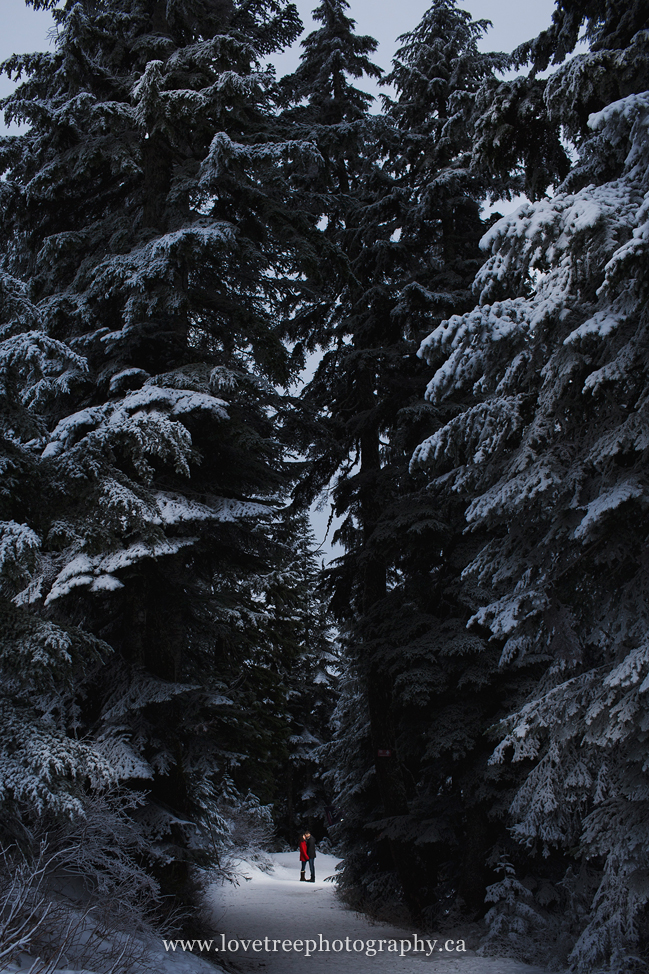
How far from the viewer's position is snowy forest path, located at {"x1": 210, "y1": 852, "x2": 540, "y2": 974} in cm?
888

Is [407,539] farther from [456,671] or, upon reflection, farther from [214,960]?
[214,960]

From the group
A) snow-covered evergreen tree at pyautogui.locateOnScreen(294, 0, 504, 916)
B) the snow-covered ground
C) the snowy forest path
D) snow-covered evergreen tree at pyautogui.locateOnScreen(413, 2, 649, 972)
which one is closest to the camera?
snow-covered evergreen tree at pyautogui.locateOnScreen(413, 2, 649, 972)

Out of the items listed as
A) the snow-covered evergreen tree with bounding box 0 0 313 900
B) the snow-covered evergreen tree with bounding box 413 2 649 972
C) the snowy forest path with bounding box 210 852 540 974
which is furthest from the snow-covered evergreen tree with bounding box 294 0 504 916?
the snow-covered evergreen tree with bounding box 413 2 649 972

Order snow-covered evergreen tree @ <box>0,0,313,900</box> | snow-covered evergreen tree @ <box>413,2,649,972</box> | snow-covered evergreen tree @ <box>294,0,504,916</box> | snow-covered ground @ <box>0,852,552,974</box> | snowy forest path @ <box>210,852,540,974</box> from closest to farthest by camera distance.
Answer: snow-covered evergreen tree @ <box>413,2,649,972</box>, snow-covered ground @ <box>0,852,552,974</box>, snow-covered evergreen tree @ <box>0,0,313,900</box>, snowy forest path @ <box>210,852,540,974</box>, snow-covered evergreen tree @ <box>294,0,504,916</box>

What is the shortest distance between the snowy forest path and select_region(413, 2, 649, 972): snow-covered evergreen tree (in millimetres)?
3353

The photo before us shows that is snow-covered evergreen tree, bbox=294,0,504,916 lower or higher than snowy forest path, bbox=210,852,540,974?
higher

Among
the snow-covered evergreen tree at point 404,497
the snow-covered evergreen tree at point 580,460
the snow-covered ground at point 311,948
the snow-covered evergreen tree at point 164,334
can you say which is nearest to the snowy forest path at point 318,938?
the snow-covered ground at point 311,948

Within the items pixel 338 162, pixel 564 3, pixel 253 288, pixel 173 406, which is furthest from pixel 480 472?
pixel 338 162

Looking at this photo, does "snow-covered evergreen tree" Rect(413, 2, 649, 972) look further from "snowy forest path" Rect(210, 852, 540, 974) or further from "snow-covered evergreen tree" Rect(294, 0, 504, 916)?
"snow-covered evergreen tree" Rect(294, 0, 504, 916)

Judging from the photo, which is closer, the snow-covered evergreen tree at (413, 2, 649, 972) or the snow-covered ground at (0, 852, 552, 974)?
the snow-covered evergreen tree at (413, 2, 649, 972)

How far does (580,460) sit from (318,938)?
29.4ft

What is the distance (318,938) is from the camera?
35.2 ft

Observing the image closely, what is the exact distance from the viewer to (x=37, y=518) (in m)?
6.59

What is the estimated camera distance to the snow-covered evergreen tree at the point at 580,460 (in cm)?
539
